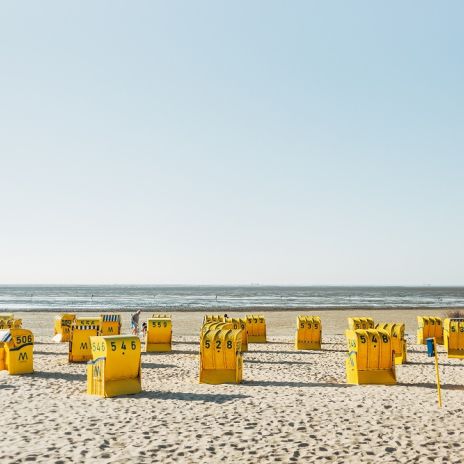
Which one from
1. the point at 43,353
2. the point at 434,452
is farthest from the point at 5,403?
the point at 43,353

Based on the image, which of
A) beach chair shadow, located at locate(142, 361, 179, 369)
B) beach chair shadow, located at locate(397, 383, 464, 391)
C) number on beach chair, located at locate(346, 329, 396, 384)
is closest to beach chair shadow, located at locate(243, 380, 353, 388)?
number on beach chair, located at locate(346, 329, 396, 384)

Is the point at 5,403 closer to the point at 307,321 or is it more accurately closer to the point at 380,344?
the point at 380,344

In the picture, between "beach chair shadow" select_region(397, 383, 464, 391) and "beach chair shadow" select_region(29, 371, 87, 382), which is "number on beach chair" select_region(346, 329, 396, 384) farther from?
"beach chair shadow" select_region(29, 371, 87, 382)

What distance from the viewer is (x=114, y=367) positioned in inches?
491

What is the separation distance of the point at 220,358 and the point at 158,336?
8113 mm

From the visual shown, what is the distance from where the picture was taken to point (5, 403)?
461 inches

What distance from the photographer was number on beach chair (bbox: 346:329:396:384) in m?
14.2

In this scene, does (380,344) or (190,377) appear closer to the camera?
(380,344)

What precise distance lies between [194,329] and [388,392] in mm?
23870

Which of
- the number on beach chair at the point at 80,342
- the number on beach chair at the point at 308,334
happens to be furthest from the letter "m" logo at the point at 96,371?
the number on beach chair at the point at 308,334

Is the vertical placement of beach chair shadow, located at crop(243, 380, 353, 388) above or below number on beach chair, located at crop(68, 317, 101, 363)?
below

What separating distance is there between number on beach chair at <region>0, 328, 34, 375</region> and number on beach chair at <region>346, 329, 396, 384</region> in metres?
10.2

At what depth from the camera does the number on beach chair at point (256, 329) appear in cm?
2558

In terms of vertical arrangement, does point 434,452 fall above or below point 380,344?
below
